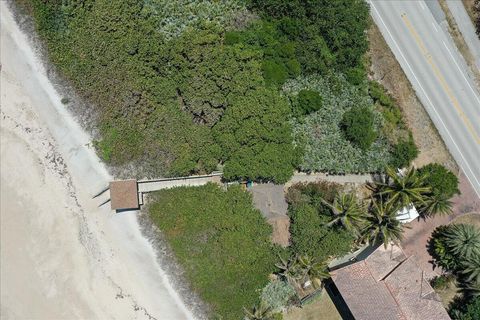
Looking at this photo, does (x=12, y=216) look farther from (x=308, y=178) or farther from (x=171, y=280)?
(x=308, y=178)

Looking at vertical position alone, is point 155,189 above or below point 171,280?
above

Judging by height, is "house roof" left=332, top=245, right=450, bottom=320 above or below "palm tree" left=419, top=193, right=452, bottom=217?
below

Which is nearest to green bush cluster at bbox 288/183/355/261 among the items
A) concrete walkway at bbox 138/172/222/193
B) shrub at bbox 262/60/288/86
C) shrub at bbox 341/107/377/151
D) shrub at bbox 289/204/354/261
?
shrub at bbox 289/204/354/261

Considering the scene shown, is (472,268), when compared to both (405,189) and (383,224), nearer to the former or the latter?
(383,224)

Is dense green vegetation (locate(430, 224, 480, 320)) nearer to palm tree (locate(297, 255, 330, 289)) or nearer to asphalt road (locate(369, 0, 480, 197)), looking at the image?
asphalt road (locate(369, 0, 480, 197))

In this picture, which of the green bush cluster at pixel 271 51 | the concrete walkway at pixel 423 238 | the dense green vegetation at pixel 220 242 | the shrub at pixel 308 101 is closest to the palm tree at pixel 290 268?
the dense green vegetation at pixel 220 242

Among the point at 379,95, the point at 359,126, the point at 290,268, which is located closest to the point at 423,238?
the point at 359,126

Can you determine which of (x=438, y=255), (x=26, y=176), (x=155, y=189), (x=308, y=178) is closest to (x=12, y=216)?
(x=26, y=176)
